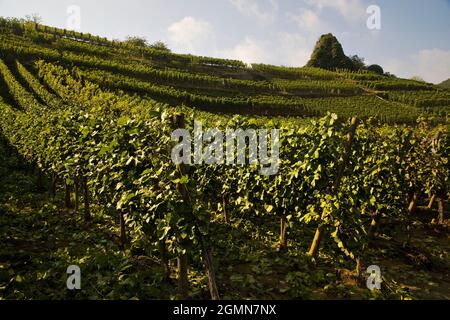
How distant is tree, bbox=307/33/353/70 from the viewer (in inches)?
4104

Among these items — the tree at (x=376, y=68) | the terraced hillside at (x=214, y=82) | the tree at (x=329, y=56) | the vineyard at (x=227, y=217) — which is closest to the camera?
the vineyard at (x=227, y=217)

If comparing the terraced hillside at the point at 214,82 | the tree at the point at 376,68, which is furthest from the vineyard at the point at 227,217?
the tree at the point at 376,68

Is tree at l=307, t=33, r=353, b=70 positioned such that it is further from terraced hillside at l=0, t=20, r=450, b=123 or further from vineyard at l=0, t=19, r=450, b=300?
vineyard at l=0, t=19, r=450, b=300

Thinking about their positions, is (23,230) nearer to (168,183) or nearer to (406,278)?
(168,183)

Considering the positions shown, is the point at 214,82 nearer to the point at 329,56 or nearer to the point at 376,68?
the point at 329,56

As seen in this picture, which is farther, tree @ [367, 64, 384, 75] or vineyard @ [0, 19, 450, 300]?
tree @ [367, 64, 384, 75]

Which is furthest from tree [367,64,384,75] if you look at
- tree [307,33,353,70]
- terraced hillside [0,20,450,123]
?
terraced hillside [0,20,450,123]

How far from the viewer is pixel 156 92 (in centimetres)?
4650

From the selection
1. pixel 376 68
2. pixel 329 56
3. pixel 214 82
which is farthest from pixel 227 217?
pixel 376 68

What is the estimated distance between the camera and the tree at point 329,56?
342 ft

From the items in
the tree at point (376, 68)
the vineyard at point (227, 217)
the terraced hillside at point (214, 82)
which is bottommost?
the vineyard at point (227, 217)

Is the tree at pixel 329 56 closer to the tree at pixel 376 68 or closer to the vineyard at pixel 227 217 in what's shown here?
the tree at pixel 376 68
